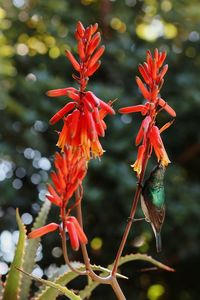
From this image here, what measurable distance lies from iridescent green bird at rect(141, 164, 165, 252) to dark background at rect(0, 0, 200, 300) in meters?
1.69

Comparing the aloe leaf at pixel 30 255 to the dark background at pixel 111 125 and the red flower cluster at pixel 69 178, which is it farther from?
the dark background at pixel 111 125

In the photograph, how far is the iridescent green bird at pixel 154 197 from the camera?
2.67 ft

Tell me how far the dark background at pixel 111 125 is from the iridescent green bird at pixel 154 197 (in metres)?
1.69

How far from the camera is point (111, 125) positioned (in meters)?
2.75

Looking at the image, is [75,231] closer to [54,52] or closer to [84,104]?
[84,104]

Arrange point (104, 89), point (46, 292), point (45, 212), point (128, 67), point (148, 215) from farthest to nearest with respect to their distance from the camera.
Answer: point (128, 67) → point (104, 89) → point (45, 212) → point (46, 292) → point (148, 215)

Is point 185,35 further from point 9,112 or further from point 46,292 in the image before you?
point 46,292

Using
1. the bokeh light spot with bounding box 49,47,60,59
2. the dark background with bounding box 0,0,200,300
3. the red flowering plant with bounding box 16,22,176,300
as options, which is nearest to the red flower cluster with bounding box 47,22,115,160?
the red flowering plant with bounding box 16,22,176,300

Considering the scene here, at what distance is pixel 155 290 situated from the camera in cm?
300

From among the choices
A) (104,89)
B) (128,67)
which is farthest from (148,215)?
(128,67)

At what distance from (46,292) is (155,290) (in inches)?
78.1

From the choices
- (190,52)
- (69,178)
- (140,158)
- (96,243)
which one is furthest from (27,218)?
(69,178)

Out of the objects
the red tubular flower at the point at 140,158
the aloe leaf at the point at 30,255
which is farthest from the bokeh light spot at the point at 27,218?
the red tubular flower at the point at 140,158

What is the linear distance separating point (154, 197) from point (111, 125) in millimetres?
1939
